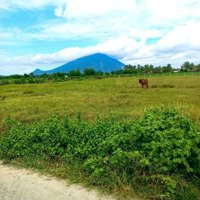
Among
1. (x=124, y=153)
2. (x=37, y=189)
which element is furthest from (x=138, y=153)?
(x=37, y=189)

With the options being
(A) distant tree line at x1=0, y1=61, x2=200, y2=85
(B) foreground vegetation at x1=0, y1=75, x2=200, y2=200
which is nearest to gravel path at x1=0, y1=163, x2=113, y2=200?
(B) foreground vegetation at x1=0, y1=75, x2=200, y2=200

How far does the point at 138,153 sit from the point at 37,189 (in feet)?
5.11

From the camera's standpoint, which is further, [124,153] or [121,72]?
[121,72]

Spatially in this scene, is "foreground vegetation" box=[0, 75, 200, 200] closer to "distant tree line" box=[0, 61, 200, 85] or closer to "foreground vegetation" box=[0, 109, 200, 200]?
"foreground vegetation" box=[0, 109, 200, 200]

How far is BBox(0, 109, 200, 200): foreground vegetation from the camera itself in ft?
15.3

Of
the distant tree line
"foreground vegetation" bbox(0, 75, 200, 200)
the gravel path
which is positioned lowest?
the distant tree line

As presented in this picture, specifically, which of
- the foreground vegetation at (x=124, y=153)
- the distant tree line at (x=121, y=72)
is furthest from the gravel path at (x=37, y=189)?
the distant tree line at (x=121, y=72)

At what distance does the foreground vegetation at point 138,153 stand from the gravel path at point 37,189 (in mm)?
334

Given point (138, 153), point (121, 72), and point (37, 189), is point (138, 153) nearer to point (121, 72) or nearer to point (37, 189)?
point (37, 189)

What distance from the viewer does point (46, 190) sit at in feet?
16.0

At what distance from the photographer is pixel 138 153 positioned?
4.90 metres

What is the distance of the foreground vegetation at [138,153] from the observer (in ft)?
15.3

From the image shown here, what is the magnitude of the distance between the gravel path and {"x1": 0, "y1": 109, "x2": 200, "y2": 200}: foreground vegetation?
1.10ft

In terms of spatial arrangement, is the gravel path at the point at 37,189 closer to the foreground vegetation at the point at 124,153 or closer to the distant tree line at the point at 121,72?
the foreground vegetation at the point at 124,153
